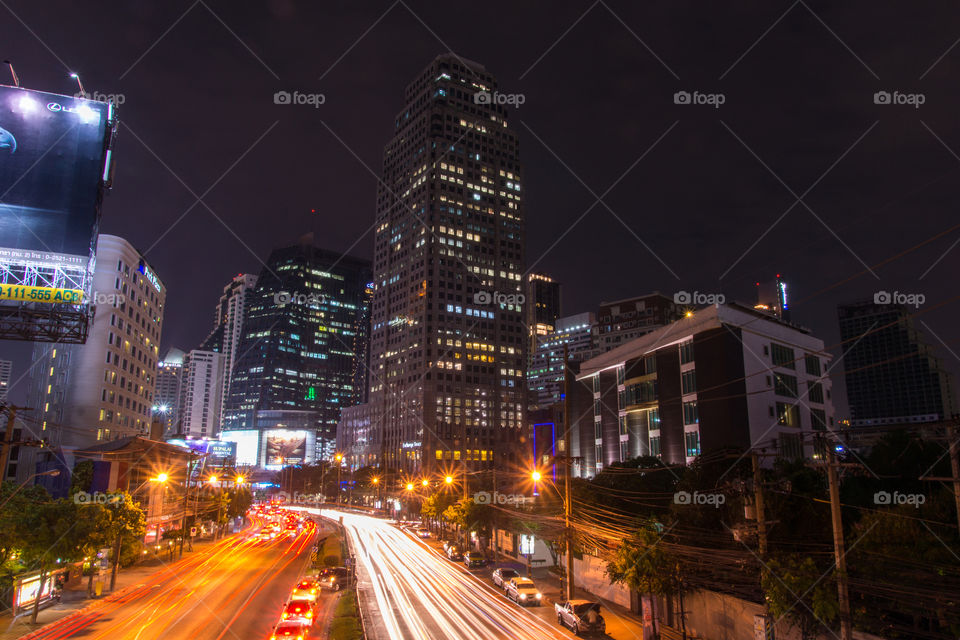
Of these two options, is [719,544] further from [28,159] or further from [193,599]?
[28,159]

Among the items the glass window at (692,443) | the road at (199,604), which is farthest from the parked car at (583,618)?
the glass window at (692,443)

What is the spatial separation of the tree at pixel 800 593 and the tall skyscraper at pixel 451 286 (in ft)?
474

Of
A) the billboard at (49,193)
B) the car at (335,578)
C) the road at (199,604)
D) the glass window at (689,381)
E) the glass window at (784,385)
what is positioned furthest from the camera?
the glass window at (689,381)

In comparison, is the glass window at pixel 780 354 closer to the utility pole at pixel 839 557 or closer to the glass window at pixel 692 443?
the glass window at pixel 692 443

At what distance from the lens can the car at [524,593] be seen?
3919cm

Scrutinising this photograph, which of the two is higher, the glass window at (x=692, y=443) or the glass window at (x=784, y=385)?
the glass window at (x=784, y=385)

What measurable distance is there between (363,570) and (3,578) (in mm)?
27238

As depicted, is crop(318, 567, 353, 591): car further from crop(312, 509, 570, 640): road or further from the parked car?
the parked car

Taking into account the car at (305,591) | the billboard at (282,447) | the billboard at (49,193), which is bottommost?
the car at (305,591)

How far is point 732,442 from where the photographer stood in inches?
2205

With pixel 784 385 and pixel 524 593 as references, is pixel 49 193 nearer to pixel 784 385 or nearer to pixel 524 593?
pixel 524 593

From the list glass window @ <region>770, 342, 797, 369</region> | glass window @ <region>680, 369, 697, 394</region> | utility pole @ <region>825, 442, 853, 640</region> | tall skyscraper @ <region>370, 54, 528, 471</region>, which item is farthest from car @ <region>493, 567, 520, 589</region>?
tall skyscraper @ <region>370, 54, 528, 471</region>

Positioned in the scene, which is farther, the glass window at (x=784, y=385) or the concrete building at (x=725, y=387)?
the glass window at (x=784, y=385)

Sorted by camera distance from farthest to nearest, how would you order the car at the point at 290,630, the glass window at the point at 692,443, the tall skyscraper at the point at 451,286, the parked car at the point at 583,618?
the tall skyscraper at the point at 451,286 < the glass window at the point at 692,443 < the parked car at the point at 583,618 < the car at the point at 290,630
